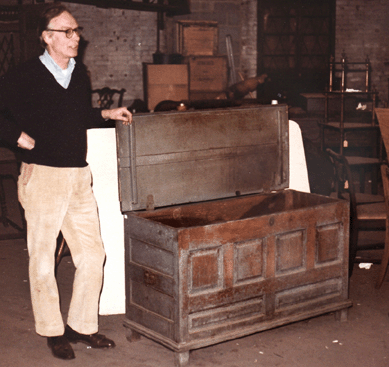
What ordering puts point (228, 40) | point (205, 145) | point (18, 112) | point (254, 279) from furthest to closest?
point (228, 40), point (205, 145), point (254, 279), point (18, 112)

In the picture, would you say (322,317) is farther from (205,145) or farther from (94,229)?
(94,229)

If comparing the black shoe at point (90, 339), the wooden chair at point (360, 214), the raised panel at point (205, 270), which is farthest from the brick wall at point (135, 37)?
the raised panel at point (205, 270)

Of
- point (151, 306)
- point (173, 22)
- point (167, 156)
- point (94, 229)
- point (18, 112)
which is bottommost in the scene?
point (151, 306)

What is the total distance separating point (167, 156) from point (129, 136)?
26 cm

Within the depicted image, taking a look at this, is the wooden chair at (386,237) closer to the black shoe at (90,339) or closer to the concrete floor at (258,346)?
the concrete floor at (258,346)

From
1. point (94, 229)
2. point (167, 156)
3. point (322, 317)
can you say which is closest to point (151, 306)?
point (94, 229)

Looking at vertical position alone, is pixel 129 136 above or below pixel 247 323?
above

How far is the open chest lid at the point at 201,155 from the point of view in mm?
3072

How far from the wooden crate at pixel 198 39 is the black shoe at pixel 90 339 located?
764 cm

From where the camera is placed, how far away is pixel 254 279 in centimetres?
301

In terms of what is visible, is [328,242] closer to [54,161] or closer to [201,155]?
[201,155]

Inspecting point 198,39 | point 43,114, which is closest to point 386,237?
point 43,114

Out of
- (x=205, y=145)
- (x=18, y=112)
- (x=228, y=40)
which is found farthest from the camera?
(x=228, y=40)

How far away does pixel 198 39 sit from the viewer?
10234 mm
